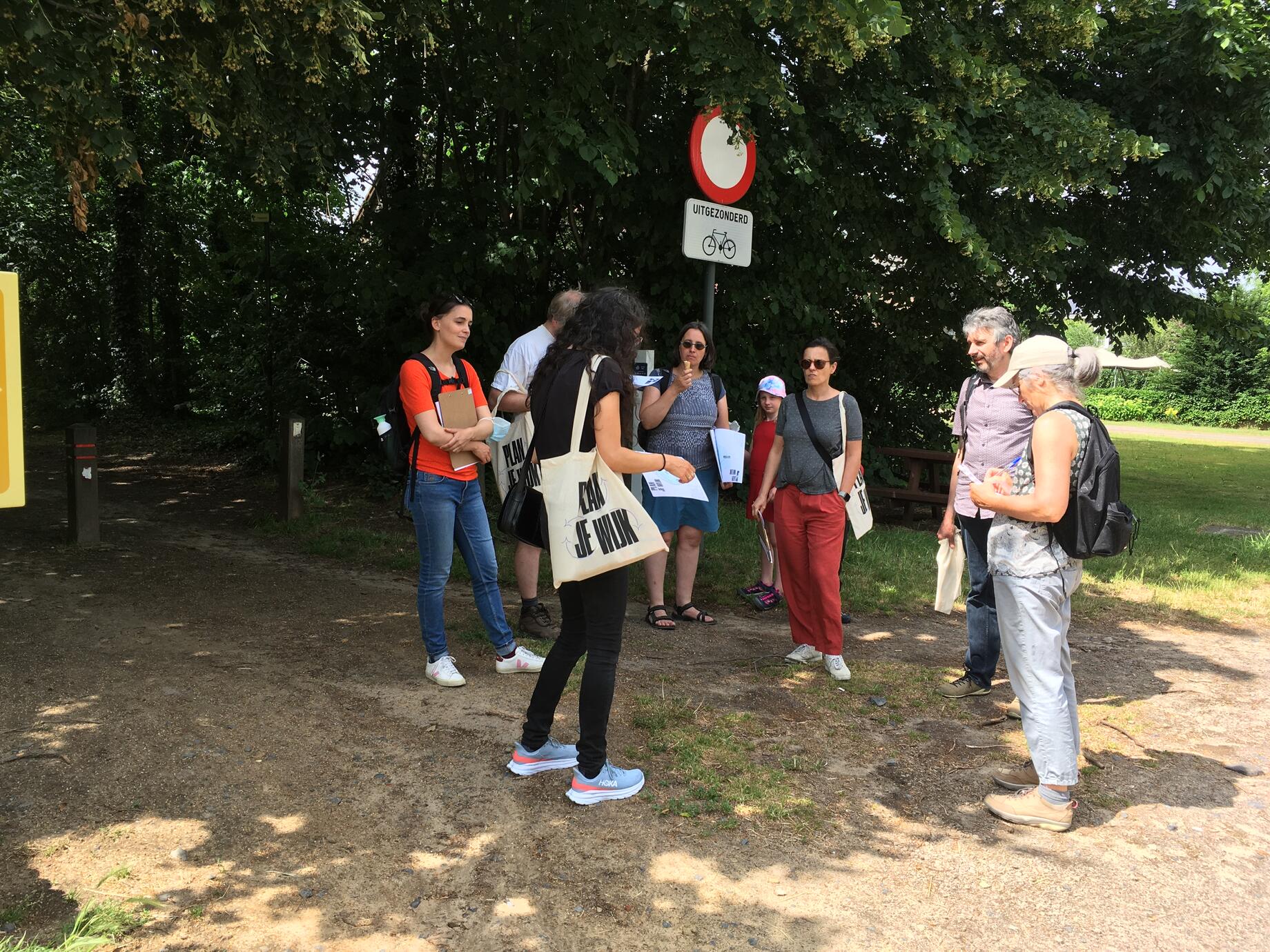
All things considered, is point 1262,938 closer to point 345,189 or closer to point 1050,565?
point 1050,565

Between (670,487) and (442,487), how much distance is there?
5.04 ft

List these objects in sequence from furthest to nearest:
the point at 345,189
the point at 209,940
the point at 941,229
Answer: the point at 345,189, the point at 941,229, the point at 209,940

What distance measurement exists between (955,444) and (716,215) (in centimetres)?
878

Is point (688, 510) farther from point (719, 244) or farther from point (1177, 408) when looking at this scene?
point (1177, 408)

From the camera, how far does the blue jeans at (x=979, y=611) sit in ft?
→ 16.3

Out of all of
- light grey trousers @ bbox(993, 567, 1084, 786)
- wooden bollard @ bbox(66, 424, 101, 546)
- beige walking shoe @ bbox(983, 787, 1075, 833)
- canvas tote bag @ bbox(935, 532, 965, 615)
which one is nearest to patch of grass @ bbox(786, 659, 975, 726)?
canvas tote bag @ bbox(935, 532, 965, 615)

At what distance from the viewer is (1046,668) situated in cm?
368

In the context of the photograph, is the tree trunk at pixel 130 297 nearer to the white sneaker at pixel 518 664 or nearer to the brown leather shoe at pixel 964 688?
the white sneaker at pixel 518 664

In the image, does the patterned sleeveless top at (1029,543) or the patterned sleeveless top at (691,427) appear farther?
the patterned sleeveless top at (691,427)

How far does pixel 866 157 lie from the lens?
9.48 m

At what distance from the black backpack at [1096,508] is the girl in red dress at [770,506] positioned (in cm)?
302

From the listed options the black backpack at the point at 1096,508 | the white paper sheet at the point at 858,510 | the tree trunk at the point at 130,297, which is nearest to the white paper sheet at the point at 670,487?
the white paper sheet at the point at 858,510

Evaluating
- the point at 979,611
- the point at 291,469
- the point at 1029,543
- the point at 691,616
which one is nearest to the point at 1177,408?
the point at 291,469

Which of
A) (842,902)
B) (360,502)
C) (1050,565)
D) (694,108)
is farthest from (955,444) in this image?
(842,902)
